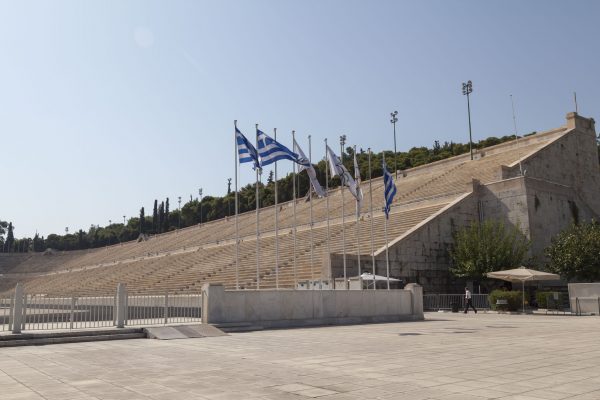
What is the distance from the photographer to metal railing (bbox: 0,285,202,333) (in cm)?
1780

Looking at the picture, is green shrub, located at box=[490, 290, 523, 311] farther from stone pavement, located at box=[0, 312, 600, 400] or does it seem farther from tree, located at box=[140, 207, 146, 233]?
tree, located at box=[140, 207, 146, 233]

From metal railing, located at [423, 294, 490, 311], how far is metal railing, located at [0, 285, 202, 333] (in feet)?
54.6

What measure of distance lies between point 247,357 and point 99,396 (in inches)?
190

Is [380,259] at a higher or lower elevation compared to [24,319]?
higher

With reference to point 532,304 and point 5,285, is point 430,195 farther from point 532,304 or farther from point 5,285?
point 5,285

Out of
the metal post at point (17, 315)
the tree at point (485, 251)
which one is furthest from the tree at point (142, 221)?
the metal post at point (17, 315)

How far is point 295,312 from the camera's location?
2203cm

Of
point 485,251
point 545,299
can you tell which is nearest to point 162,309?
point 485,251

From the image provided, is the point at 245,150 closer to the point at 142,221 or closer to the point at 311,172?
the point at 311,172

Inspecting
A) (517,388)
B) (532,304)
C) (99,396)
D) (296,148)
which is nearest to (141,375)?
(99,396)

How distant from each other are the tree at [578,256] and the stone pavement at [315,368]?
672 inches

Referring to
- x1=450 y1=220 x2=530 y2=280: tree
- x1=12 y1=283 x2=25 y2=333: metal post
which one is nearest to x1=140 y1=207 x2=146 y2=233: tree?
x1=450 y1=220 x2=530 y2=280: tree

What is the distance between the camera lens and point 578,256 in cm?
3209

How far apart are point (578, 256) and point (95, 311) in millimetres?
27086
